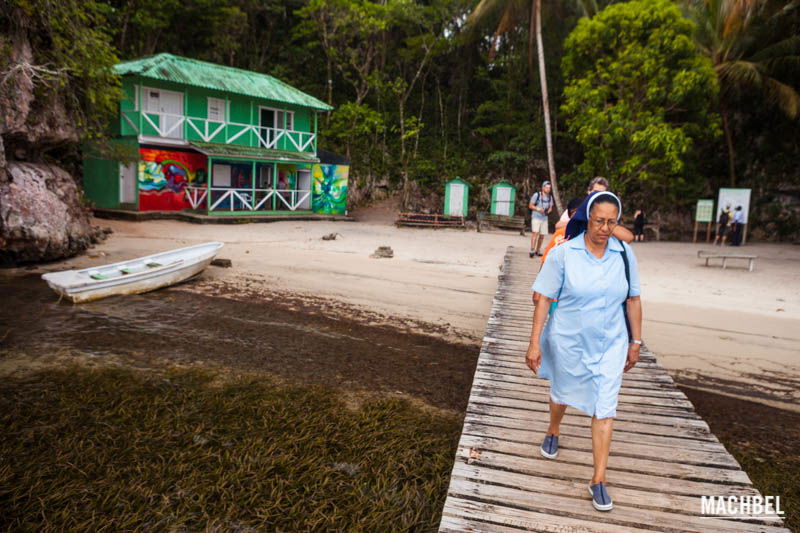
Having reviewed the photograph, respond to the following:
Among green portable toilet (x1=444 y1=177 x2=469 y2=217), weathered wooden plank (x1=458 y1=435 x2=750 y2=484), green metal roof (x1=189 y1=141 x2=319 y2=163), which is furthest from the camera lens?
green portable toilet (x1=444 y1=177 x2=469 y2=217)

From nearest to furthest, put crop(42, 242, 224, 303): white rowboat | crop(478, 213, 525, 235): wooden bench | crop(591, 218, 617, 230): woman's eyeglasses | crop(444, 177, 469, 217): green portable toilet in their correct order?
crop(591, 218, 617, 230): woman's eyeglasses, crop(42, 242, 224, 303): white rowboat, crop(478, 213, 525, 235): wooden bench, crop(444, 177, 469, 217): green portable toilet

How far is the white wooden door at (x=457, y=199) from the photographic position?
22672 millimetres

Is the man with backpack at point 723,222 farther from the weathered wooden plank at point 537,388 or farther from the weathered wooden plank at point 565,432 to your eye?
the weathered wooden plank at point 565,432

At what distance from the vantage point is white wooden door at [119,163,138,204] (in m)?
18.9

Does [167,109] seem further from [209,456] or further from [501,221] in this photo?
[209,456]

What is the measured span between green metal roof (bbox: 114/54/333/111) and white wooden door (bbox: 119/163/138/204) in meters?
3.39

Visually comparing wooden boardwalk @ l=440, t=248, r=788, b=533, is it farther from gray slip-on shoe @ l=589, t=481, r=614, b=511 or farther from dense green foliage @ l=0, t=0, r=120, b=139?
dense green foliage @ l=0, t=0, r=120, b=139

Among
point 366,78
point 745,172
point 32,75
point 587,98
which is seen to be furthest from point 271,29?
point 745,172

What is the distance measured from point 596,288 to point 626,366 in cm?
58

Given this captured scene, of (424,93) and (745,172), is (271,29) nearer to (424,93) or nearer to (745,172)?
(424,93)

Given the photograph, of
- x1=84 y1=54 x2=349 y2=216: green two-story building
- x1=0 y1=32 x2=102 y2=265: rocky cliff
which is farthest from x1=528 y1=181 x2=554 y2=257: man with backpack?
x1=84 y1=54 x2=349 y2=216: green two-story building

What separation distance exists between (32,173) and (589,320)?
13.0 meters

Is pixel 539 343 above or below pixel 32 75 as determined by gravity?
below

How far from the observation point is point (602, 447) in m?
2.80
